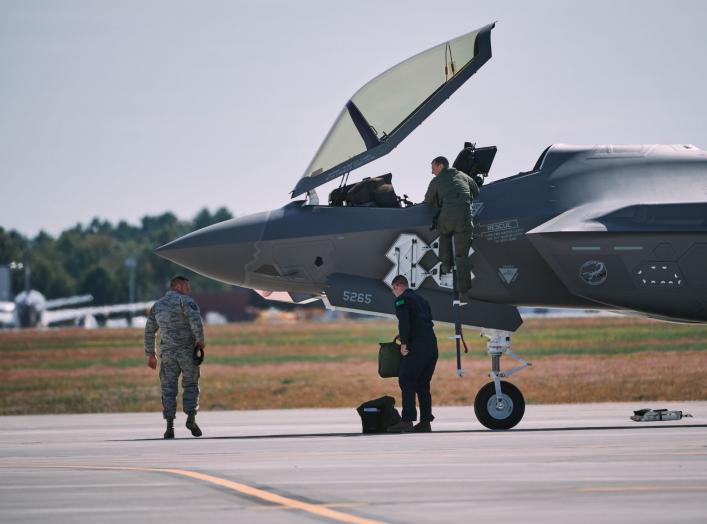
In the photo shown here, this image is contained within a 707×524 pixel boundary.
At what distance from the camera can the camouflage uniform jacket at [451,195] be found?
53.6 ft

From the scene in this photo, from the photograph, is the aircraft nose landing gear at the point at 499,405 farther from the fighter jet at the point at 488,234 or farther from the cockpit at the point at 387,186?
the cockpit at the point at 387,186

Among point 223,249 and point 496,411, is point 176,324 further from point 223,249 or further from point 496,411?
point 496,411

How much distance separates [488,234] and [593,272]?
1325 mm

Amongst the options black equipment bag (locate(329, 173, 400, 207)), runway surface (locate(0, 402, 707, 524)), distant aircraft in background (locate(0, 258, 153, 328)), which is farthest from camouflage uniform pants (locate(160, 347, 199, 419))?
distant aircraft in background (locate(0, 258, 153, 328))

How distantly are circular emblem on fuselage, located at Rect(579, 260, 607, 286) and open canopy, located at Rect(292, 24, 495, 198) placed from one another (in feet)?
9.03

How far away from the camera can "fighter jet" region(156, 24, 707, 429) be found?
53.7 feet

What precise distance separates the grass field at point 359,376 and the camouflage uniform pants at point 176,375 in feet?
38.2

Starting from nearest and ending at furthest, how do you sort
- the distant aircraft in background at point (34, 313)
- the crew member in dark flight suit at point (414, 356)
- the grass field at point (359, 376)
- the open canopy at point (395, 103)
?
the crew member in dark flight suit at point (414, 356)
the open canopy at point (395, 103)
the grass field at point (359, 376)
the distant aircraft in background at point (34, 313)

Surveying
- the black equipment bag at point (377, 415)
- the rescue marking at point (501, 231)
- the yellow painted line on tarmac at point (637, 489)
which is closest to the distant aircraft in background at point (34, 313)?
the black equipment bag at point (377, 415)

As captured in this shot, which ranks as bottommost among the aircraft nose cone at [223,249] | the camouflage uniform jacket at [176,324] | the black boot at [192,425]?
the black boot at [192,425]

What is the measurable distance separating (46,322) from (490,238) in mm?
125941

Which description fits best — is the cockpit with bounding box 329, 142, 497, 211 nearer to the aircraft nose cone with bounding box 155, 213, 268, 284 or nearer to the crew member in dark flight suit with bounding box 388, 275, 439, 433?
the aircraft nose cone with bounding box 155, 213, 268, 284

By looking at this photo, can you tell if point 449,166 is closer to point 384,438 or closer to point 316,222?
point 316,222

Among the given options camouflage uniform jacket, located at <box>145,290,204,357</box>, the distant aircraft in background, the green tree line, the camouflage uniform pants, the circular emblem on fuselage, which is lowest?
the camouflage uniform pants
